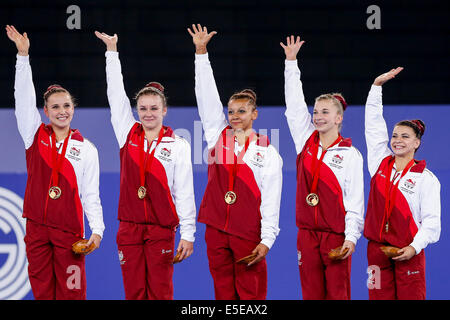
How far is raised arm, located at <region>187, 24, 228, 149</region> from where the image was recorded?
4.92m

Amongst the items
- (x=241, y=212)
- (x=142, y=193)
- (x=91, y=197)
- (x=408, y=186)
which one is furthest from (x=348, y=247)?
(x=91, y=197)

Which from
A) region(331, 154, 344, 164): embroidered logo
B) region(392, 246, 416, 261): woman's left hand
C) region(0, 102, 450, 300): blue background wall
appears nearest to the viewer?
region(392, 246, 416, 261): woman's left hand

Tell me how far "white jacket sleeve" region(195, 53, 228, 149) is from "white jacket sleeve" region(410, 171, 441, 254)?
1.31 m

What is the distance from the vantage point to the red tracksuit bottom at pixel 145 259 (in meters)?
4.79

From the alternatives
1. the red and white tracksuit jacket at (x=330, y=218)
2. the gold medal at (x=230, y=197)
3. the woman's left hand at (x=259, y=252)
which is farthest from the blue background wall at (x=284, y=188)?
the woman's left hand at (x=259, y=252)

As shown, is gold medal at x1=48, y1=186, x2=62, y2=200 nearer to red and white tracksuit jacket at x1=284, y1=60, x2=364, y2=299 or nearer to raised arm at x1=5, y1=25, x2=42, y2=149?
raised arm at x1=5, y1=25, x2=42, y2=149

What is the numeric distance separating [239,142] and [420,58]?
2.28 meters

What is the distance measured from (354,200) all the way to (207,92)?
113cm

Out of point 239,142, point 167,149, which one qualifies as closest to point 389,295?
point 239,142

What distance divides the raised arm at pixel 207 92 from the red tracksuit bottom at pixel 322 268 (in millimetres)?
A: 859

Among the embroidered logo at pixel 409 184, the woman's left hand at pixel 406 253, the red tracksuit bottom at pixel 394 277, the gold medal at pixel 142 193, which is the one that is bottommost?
the red tracksuit bottom at pixel 394 277

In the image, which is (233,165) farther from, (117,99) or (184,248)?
(117,99)

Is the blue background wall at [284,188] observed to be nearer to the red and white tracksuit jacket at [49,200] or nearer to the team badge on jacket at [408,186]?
the red and white tracksuit jacket at [49,200]

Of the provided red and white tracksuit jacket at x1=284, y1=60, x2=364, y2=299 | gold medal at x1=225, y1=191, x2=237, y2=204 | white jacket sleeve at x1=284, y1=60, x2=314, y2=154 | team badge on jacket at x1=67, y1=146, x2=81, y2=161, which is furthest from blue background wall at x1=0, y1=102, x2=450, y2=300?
gold medal at x1=225, y1=191, x2=237, y2=204
